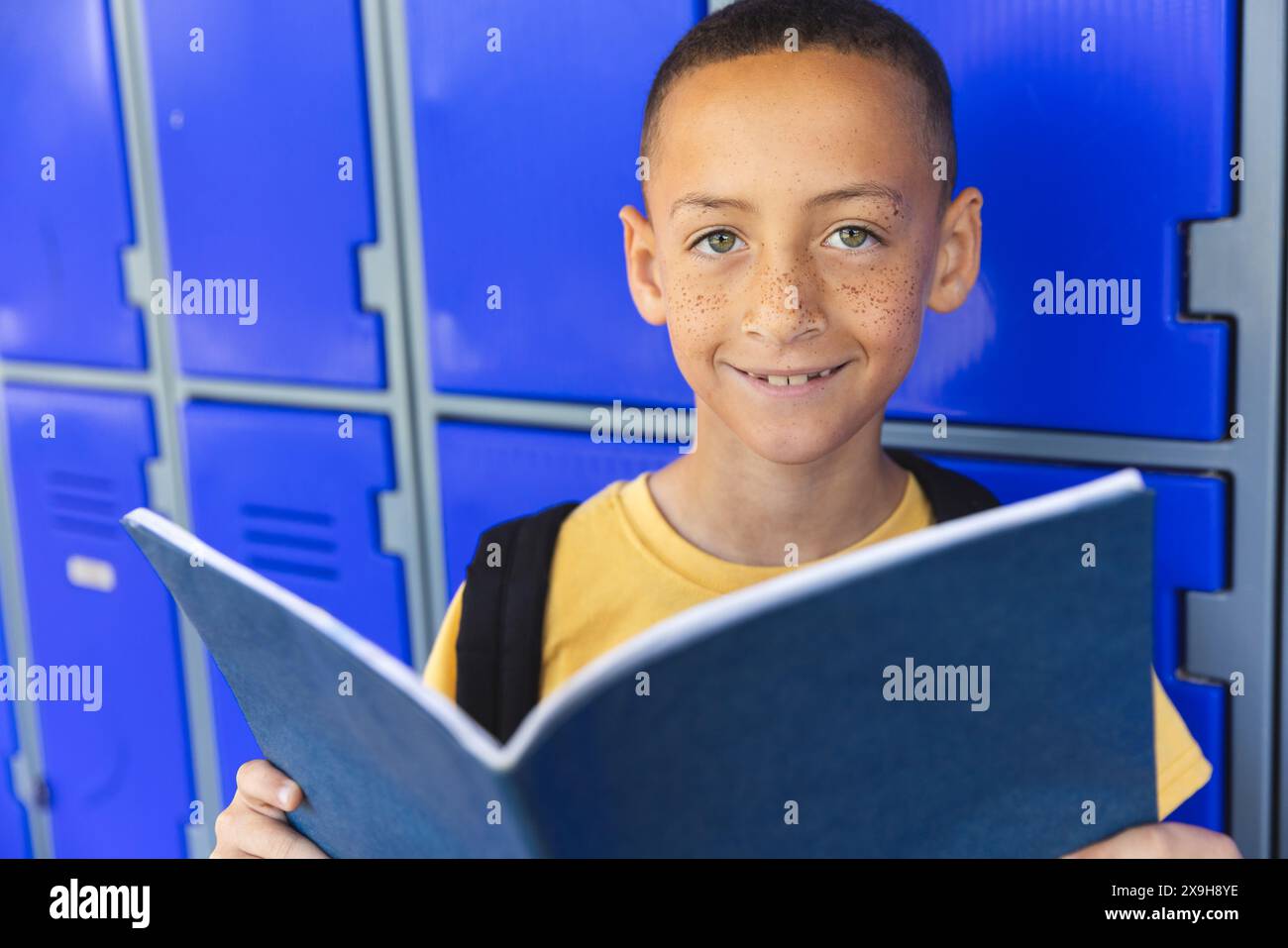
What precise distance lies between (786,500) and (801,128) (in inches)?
12.5

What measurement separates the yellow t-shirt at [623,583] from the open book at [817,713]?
304mm

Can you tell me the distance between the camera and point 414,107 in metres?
1.50

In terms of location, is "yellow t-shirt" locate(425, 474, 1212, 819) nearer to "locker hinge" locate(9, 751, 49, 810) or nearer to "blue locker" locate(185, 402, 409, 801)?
"blue locker" locate(185, 402, 409, 801)

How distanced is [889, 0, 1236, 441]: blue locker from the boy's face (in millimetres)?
189

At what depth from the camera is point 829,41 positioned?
92cm

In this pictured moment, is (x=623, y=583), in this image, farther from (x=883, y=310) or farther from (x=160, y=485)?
(x=160, y=485)

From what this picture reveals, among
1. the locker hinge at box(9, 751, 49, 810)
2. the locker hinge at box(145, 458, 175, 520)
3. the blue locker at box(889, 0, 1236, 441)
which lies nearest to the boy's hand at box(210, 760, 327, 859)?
the blue locker at box(889, 0, 1236, 441)

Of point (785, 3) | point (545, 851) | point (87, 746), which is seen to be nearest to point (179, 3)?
point (785, 3)

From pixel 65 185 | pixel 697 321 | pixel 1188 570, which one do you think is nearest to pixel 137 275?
pixel 65 185

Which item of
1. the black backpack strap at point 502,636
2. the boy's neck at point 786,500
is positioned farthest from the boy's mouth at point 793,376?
the black backpack strap at point 502,636

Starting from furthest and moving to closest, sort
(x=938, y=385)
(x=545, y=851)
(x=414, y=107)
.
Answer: (x=414, y=107) < (x=938, y=385) < (x=545, y=851)

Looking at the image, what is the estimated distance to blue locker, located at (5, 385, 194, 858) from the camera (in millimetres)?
1977
